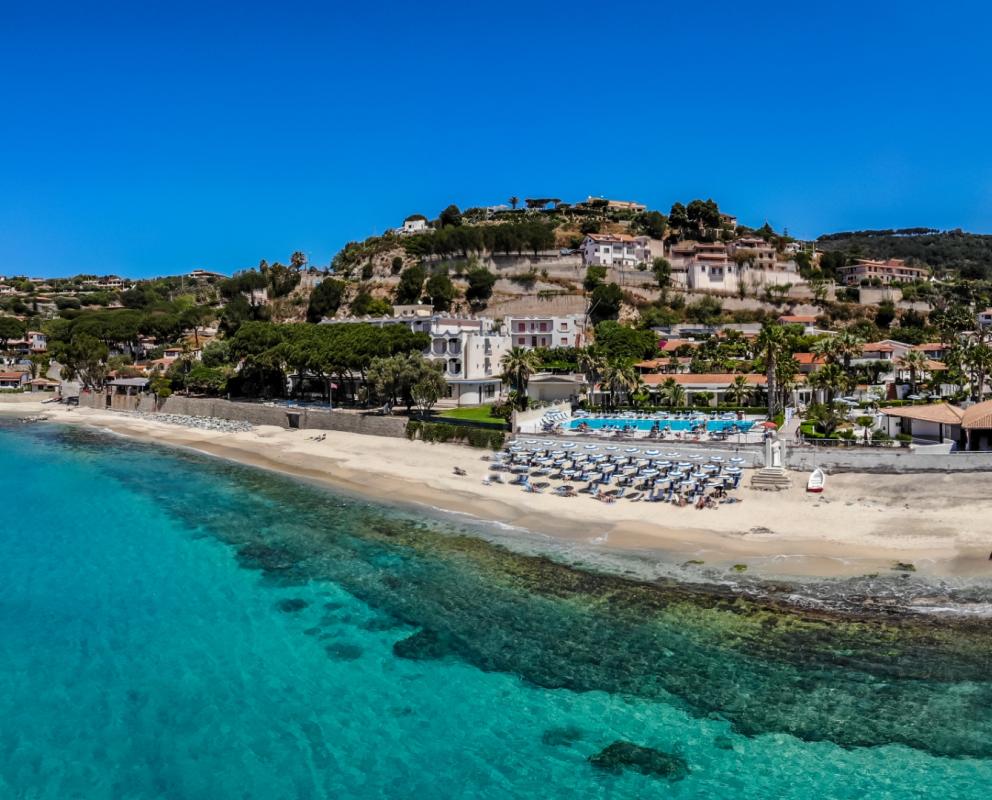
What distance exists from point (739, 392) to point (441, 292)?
49.6m

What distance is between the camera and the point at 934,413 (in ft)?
113

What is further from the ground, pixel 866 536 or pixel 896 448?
pixel 896 448

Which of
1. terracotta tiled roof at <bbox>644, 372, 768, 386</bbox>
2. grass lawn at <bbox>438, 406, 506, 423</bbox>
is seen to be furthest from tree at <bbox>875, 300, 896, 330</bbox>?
grass lawn at <bbox>438, 406, 506, 423</bbox>

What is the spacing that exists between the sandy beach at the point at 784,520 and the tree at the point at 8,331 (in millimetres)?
98368

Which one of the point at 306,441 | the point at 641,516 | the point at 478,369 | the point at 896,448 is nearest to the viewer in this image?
the point at 641,516

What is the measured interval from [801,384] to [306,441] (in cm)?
3510

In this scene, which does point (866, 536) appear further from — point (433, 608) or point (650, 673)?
point (433, 608)

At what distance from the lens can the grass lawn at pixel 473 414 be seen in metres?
48.2

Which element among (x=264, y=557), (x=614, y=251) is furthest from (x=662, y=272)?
(x=264, y=557)

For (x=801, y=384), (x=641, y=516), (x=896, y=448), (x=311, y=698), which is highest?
(x=801, y=384)

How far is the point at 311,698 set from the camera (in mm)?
17469

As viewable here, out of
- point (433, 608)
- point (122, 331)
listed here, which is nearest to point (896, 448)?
point (433, 608)

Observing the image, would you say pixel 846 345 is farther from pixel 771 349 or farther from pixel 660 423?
pixel 660 423

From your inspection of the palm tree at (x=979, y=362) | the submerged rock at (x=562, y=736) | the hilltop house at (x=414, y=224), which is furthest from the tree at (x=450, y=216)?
the submerged rock at (x=562, y=736)
